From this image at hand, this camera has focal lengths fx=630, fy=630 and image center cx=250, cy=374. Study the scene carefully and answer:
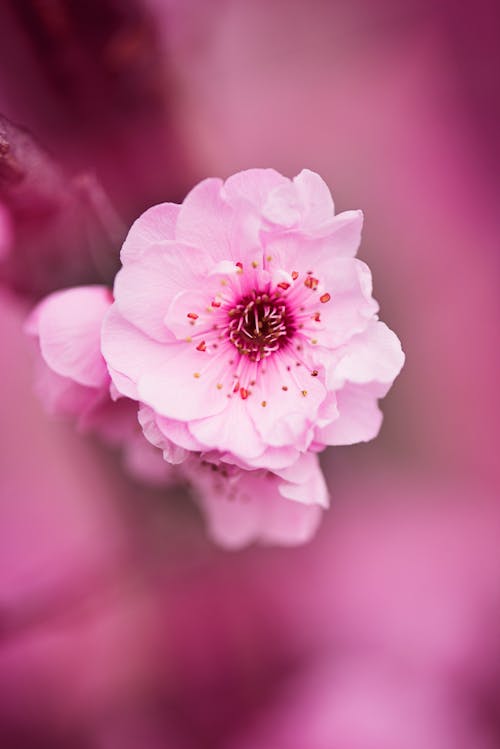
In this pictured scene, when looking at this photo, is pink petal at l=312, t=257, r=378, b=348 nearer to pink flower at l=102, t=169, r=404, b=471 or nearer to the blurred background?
pink flower at l=102, t=169, r=404, b=471

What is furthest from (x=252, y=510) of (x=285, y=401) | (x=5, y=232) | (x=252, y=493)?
(x=5, y=232)

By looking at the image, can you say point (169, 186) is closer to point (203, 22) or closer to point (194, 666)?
point (203, 22)

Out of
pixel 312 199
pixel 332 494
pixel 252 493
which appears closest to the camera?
pixel 312 199

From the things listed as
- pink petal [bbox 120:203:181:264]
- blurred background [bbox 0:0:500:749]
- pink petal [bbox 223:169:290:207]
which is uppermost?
pink petal [bbox 223:169:290:207]

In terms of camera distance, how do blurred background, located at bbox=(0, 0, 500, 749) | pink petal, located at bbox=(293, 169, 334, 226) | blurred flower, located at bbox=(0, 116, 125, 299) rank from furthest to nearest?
blurred background, located at bbox=(0, 0, 500, 749)
blurred flower, located at bbox=(0, 116, 125, 299)
pink petal, located at bbox=(293, 169, 334, 226)

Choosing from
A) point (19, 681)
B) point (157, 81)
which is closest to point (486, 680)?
point (19, 681)

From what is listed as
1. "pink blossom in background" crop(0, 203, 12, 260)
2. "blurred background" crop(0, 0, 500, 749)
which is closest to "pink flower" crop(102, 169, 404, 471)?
"pink blossom in background" crop(0, 203, 12, 260)

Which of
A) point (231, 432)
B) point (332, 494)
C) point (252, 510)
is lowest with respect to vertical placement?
point (332, 494)

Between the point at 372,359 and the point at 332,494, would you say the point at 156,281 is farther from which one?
the point at 332,494
